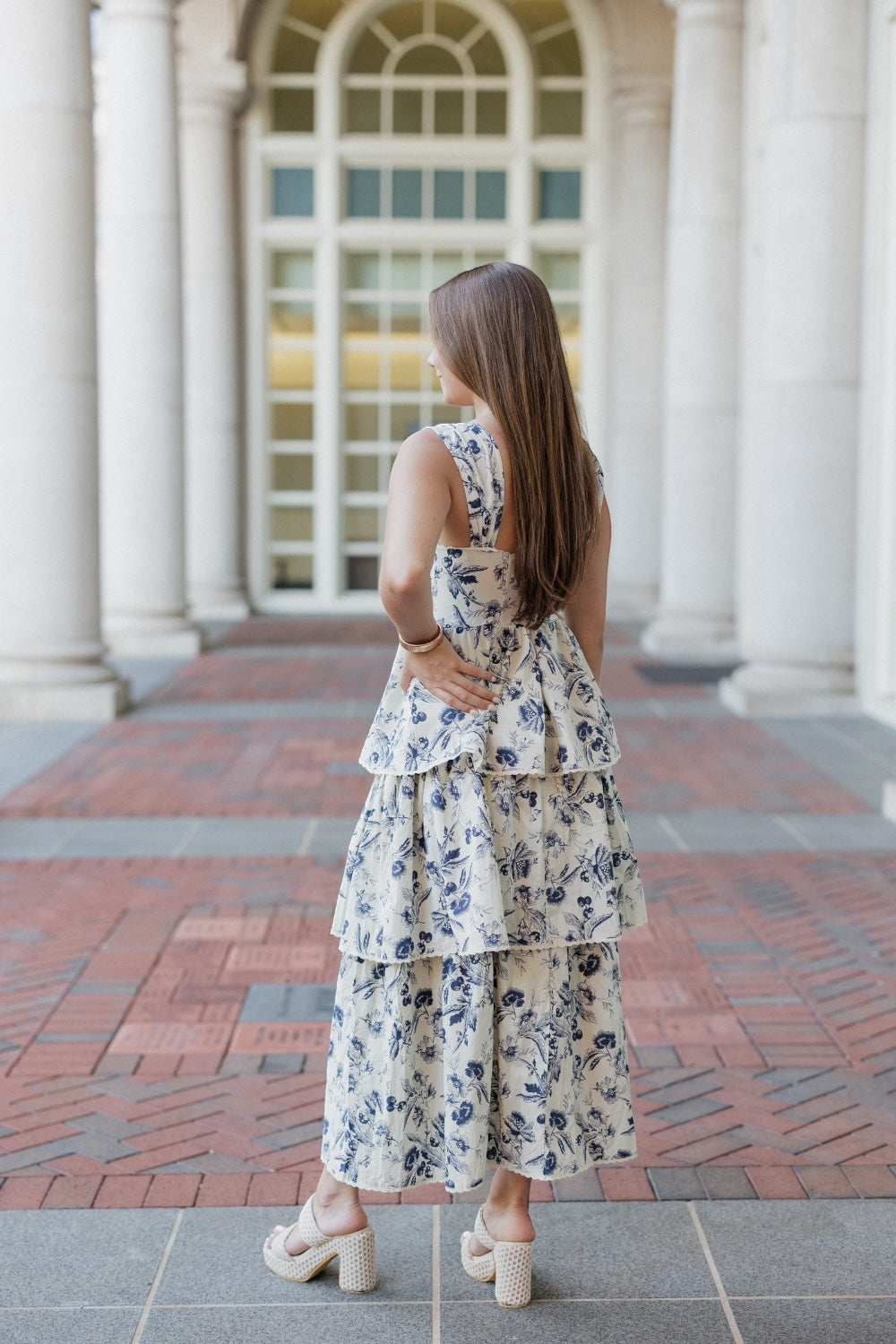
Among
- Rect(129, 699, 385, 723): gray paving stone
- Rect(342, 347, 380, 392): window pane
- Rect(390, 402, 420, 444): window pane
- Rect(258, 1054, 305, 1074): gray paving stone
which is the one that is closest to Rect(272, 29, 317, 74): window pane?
Rect(342, 347, 380, 392): window pane

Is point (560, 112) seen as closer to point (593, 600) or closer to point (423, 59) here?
point (423, 59)

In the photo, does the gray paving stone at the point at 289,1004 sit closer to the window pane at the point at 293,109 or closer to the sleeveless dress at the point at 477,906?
the sleeveless dress at the point at 477,906

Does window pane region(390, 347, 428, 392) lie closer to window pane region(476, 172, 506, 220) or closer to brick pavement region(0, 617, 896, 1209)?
window pane region(476, 172, 506, 220)

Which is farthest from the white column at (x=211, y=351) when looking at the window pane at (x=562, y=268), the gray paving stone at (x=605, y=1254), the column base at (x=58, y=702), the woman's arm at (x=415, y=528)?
the woman's arm at (x=415, y=528)

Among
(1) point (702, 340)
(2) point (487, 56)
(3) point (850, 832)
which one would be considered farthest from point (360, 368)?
(3) point (850, 832)

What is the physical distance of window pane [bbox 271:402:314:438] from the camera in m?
17.2

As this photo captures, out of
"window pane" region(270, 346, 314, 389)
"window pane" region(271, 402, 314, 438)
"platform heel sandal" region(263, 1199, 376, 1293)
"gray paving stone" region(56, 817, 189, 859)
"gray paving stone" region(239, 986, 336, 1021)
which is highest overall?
"window pane" region(270, 346, 314, 389)

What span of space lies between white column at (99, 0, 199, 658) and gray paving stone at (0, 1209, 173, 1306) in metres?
9.80

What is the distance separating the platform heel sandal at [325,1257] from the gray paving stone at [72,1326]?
273 mm

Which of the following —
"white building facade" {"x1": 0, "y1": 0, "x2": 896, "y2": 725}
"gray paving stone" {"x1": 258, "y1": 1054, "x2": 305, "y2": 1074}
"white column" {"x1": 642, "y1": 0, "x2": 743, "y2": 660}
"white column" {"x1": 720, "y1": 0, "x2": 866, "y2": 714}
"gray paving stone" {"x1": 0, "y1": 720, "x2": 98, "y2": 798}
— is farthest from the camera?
"white column" {"x1": 642, "y1": 0, "x2": 743, "y2": 660}

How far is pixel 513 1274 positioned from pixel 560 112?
15.8m

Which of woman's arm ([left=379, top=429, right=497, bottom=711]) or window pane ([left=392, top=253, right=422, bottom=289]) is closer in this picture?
woman's arm ([left=379, top=429, right=497, bottom=711])

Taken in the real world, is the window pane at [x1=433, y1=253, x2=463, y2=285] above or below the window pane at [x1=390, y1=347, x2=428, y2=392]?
above

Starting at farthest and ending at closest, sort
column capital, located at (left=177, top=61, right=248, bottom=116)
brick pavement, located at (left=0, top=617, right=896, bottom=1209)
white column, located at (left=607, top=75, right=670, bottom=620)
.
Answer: column capital, located at (left=177, top=61, right=248, bottom=116) → white column, located at (left=607, top=75, right=670, bottom=620) → brick pavement, located at (left=0, top=617, right=896, bottom=1209)
